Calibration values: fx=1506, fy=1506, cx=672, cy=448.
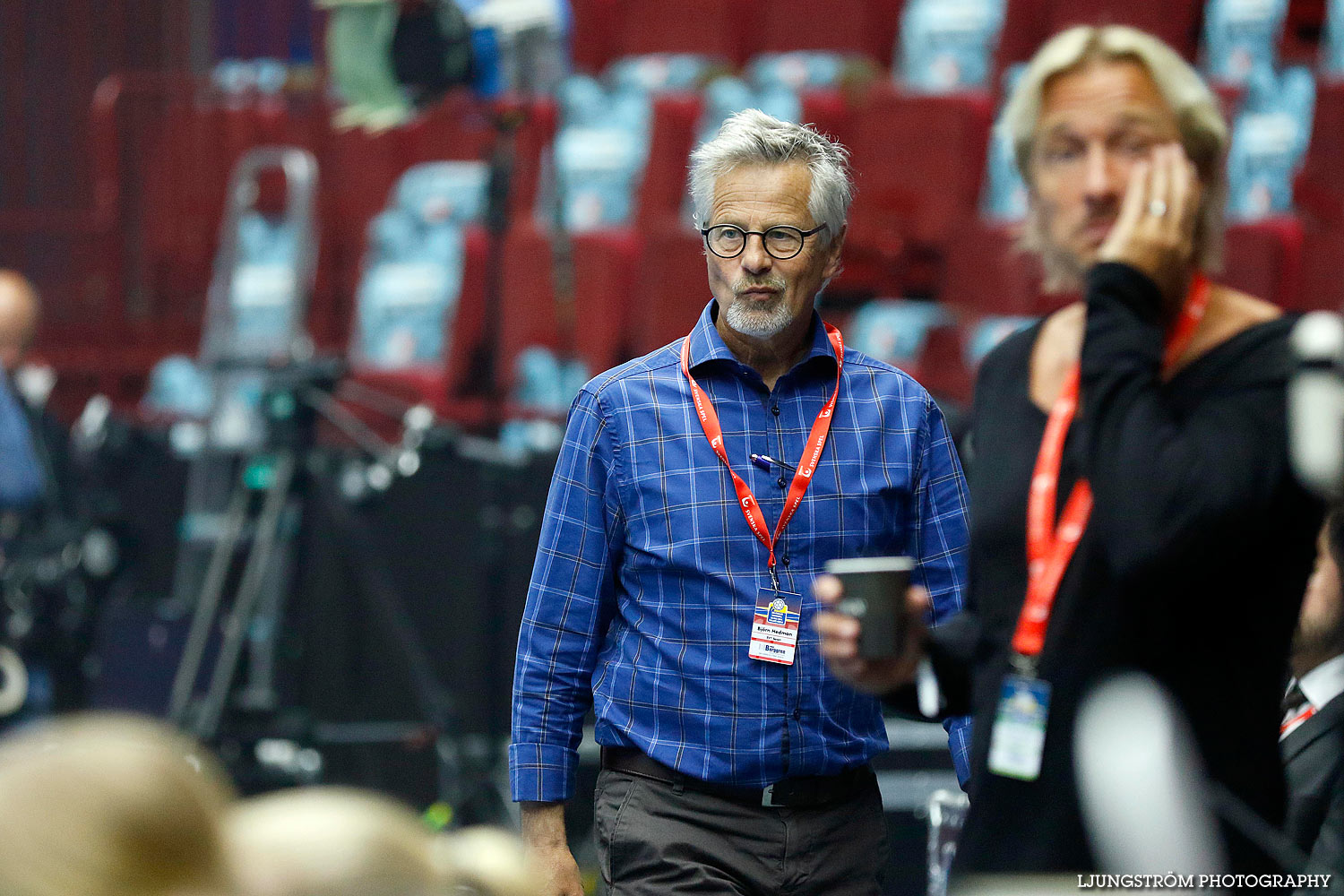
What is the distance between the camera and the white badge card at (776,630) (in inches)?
72.8

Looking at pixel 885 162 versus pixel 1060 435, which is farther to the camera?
pixel 885 162

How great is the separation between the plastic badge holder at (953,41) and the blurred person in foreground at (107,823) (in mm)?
6113

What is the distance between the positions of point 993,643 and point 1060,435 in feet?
0.67

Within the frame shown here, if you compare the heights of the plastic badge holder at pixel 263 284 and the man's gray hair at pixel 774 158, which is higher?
the man's gray hair at pixel 774 158

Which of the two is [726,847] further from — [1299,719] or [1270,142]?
[1270,142]

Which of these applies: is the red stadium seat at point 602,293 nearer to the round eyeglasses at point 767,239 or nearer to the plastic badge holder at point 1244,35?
the plastic badge holder at point 1244,35

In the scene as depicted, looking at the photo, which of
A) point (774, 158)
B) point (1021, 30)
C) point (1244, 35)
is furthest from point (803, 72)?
point (774, 158)

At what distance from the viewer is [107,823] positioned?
2.12 ft

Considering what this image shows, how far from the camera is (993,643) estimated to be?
1.39m

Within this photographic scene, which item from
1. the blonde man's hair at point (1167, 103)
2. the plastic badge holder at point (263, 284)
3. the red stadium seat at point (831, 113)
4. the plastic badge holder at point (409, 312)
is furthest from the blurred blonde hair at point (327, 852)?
the plastic badge holder at point (409, 312)

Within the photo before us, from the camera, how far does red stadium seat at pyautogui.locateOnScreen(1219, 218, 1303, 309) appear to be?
17.5 ft

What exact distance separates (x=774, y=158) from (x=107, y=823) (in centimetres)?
145

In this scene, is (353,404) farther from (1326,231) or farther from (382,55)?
(1326,231)

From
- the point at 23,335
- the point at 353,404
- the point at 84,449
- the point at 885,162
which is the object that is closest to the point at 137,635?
the point at 84,449
